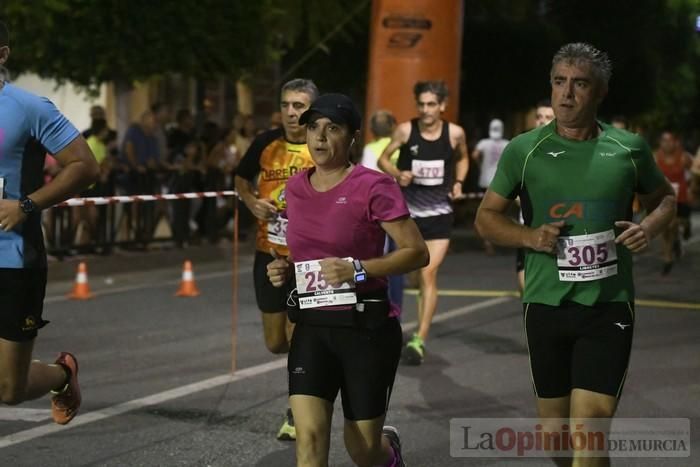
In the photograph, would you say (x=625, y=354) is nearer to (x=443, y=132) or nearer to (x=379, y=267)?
(x=379, y=267)

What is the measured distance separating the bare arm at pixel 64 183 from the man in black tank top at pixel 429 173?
4.78 m

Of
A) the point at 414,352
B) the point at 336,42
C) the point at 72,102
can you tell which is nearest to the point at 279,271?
the point at 414,352

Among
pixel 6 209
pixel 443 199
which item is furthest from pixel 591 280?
pixel 443 199

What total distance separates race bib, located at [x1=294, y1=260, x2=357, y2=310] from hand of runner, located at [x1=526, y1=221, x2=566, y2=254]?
0.73 m

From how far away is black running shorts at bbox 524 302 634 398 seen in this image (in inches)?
229

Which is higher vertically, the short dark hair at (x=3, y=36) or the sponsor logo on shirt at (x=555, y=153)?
the short dark hair at (x=3, y=36)

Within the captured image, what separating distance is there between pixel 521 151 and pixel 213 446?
2.70m

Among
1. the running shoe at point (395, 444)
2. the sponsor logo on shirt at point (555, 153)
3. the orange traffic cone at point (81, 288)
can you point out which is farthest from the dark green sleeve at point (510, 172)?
the orange traffic cone at point (81, 288)

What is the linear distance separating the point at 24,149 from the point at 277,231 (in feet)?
6.71

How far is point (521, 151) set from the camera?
6.01 meters

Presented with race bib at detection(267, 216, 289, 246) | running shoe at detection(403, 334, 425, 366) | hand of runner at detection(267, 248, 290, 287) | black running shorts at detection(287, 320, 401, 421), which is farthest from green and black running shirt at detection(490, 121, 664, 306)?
running shoe at detection(403, 334, 425, 366)

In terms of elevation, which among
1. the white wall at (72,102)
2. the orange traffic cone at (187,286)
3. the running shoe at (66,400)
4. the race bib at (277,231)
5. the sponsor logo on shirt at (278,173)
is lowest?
the orange traffic cone at (187,286)

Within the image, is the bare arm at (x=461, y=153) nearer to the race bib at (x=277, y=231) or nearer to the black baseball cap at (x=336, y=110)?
the race bib at (x=277, y=231)

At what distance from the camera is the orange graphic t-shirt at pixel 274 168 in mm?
8211
